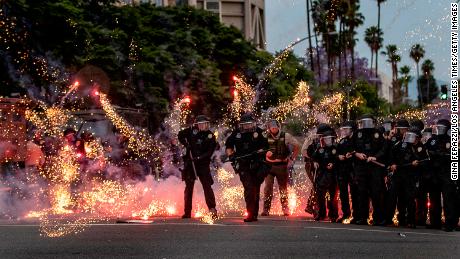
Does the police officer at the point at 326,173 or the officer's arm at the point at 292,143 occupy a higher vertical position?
the officer's arm at the point at 292,143

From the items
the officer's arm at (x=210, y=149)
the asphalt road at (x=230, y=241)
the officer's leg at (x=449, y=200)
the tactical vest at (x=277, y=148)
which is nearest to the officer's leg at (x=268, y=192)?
the tactical vest at (x=277, y=148)

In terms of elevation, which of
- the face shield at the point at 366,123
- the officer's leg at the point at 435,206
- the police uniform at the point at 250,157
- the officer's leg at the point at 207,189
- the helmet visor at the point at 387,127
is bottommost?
the officer's leg at the point at 435,206

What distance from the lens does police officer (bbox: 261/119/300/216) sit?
18719 mm

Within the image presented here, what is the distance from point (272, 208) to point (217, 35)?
3132cm

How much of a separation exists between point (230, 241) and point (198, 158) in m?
4.60

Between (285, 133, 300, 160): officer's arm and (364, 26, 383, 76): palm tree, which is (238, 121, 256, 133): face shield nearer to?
(285, 133, 300, 160): officer's arm

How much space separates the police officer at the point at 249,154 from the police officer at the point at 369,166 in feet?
5.21

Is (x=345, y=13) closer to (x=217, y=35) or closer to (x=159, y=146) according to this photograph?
(x=217, y=35)

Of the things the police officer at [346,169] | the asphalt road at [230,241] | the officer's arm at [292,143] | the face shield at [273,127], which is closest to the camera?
the asphalt road at [230,241]

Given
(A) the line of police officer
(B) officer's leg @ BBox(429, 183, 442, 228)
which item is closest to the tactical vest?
(A) the line of police officer

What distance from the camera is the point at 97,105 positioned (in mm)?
34062

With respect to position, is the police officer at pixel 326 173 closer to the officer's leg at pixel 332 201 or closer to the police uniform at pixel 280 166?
the officer's leg at pixel 332 201

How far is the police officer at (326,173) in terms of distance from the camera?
57.1 feet

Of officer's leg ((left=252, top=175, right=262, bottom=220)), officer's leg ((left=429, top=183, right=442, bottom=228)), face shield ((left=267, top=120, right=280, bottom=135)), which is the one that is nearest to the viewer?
officer's leg ((left=429, top=183, right=442, bottom=228))
